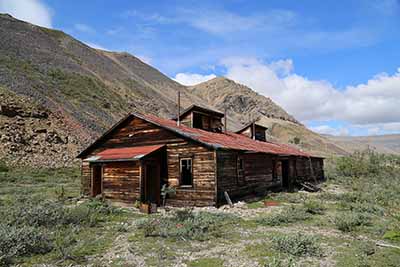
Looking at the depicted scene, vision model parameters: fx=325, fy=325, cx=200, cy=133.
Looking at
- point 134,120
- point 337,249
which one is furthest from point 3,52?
point 337,249

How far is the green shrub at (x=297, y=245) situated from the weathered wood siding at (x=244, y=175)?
6427 mm

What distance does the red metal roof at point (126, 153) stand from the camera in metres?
15.0

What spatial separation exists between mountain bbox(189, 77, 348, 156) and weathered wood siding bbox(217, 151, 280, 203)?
59.0 m

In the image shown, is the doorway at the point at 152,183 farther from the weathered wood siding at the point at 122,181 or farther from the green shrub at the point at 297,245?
the green shrub at the point at 297,245

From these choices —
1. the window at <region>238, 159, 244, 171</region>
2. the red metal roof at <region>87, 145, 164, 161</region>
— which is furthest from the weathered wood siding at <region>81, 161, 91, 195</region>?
the window at <region>238, 159, 244, 171</region>

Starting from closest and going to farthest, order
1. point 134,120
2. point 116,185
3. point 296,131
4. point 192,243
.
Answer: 1. point 192,243
2. point 116,185
3. point 134,120
4. point 296,131

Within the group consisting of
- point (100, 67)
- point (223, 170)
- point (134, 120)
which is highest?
point (100, 67)

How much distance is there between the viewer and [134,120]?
57.6ft

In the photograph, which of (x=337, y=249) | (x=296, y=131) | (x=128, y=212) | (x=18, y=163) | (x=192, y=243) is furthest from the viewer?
(x=296, y=131)

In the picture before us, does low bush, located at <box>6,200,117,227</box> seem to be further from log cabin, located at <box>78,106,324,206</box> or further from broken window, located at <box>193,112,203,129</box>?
broken window, located at <box>193,112,203,129</box>

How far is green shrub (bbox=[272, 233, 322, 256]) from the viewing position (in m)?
7.55

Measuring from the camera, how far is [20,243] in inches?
290

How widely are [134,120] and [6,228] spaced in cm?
997

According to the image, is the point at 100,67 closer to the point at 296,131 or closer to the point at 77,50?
the point at 77,50
